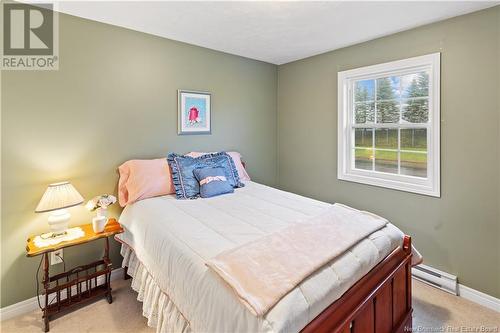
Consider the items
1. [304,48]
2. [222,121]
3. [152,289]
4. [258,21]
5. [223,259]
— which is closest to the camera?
[223,259]

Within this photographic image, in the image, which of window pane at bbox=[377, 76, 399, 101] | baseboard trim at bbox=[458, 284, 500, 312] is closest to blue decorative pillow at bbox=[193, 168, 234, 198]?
window pane at bbox=[377, 76, 399, 101]

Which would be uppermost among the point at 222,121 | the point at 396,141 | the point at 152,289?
the point at 222,121

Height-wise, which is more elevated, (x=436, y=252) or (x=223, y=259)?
(x=223, y=259)

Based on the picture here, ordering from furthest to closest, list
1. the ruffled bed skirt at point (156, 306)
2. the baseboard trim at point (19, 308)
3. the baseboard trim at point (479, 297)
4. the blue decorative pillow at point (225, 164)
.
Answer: the blue decorative pillow at point (225, 164) < the baseboard trim at point (479, 297) < the baseboard trim at point (19, 308) < the ruffled bed skirt at point (156, 306)

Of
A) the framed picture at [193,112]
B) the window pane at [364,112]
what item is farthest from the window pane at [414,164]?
the framed picture at [193,112]

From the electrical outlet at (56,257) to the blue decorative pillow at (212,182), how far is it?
129cm

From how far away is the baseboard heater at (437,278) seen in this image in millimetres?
2318

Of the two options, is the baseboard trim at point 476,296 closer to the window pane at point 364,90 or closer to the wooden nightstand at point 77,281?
the window pane at point 364,90

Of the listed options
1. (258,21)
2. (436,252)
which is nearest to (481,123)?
(436,252)

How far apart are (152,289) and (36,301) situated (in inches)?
46.7

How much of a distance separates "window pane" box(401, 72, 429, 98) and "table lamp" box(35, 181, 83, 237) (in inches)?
123

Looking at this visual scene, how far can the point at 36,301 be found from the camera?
216 cm

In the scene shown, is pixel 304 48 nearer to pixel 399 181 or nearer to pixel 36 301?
pixel 399 181

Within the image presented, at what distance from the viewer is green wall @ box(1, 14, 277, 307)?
2.06 meters
